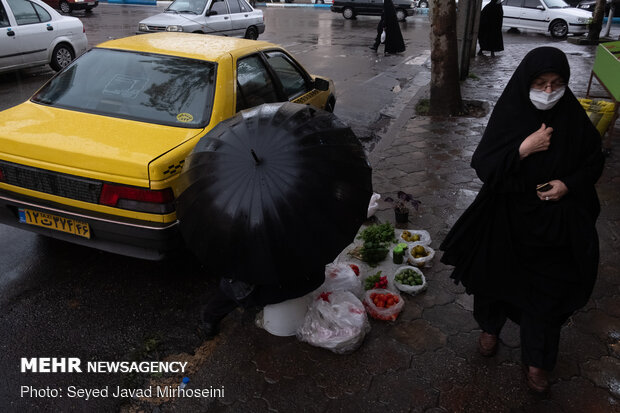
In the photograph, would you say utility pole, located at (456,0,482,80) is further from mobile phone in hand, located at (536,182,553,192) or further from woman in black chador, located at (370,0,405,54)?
mobile phone in hand, located at (536,182,553,192)

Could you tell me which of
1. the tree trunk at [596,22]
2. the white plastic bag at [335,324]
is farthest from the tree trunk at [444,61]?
the tree trunk at [596,22]

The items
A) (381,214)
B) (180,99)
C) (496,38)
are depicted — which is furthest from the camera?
(496,38)

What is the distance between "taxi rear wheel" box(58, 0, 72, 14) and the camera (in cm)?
2205

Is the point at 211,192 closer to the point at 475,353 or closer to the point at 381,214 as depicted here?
the point at 475,353

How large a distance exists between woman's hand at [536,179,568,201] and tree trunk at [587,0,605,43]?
16334mm

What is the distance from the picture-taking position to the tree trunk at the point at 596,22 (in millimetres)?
15547

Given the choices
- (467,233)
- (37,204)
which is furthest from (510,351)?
(37,204)

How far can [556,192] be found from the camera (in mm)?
2359

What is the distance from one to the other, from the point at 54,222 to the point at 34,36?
792 cm

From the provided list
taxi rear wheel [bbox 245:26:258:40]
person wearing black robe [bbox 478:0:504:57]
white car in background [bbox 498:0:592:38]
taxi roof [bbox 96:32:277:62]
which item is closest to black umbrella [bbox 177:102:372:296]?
taxi roof [bbox 96:32:277:62]

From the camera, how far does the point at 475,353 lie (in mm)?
3031

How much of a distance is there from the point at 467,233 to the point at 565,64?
950mm

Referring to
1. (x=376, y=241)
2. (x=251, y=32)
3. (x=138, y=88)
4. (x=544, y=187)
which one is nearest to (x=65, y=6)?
(x=251, y=32)

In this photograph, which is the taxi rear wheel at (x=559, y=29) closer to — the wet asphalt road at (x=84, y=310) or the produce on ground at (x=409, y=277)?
the produce on ground at (x=409, y=277)
